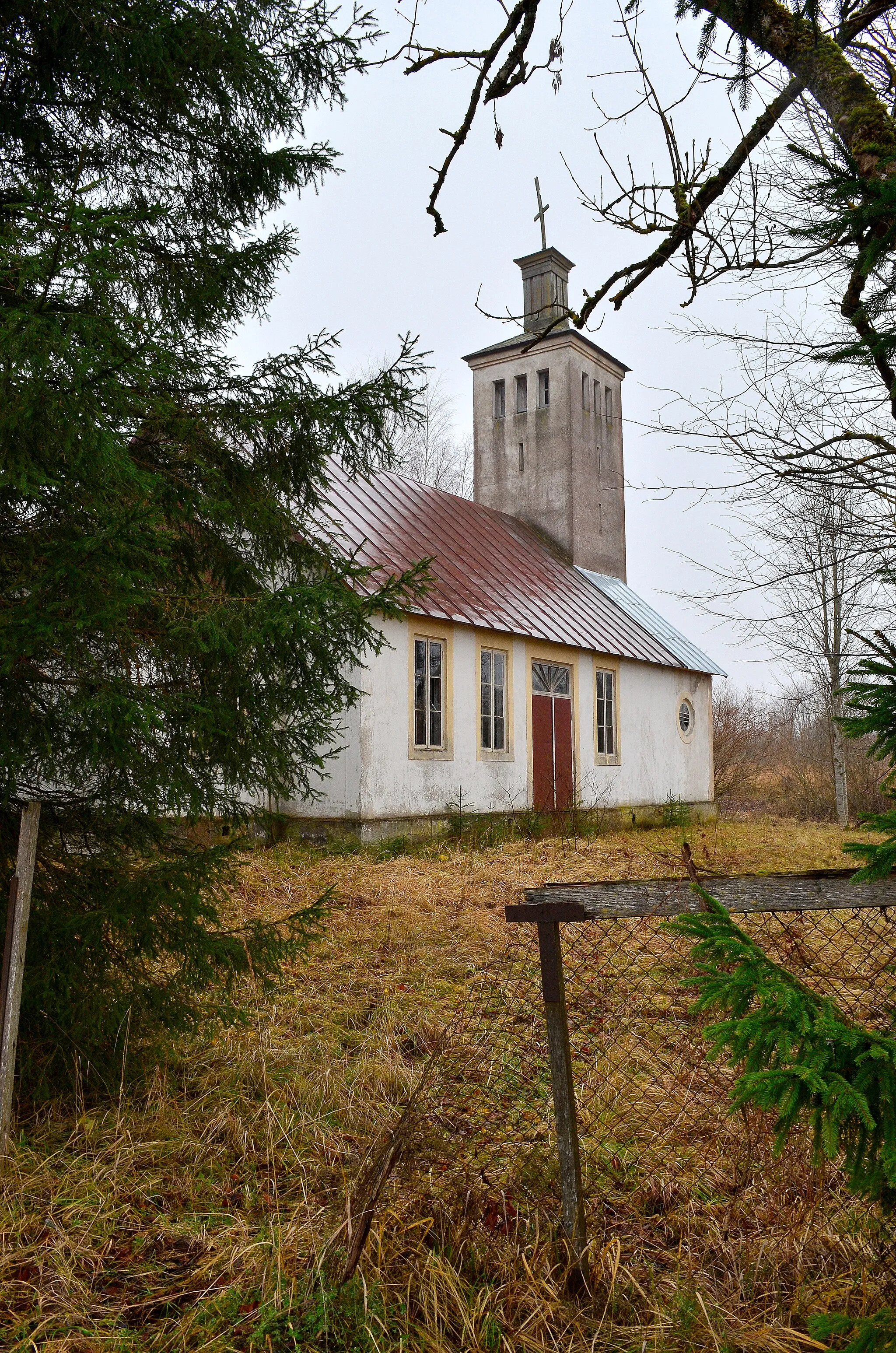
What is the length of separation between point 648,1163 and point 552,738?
12358 mm

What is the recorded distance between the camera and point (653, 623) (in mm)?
20703

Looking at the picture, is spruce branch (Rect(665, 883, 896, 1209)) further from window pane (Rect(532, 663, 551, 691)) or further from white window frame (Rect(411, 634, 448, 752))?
window pane (Rect(532, 663, 551, 691))

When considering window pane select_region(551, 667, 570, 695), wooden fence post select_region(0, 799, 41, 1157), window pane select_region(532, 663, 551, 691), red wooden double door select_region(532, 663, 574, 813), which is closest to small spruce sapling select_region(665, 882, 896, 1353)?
wooden fence post select_region(0, 799, 41, 1157)

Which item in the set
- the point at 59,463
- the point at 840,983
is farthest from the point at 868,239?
the point at 840,983

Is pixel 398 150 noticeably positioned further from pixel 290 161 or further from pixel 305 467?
pixel 305 467

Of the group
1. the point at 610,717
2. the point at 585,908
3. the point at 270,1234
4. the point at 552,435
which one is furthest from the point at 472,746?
the point at 585,908

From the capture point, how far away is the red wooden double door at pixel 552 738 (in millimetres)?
15414

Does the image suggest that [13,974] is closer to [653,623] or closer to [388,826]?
[388,826]

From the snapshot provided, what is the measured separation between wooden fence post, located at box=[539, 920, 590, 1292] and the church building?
587 cm

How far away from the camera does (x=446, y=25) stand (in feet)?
13.6

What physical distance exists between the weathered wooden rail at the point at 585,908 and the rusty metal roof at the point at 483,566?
30.8 feet

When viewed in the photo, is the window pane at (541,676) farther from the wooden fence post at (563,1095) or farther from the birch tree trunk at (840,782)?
the wooden fence post at (563,1095)

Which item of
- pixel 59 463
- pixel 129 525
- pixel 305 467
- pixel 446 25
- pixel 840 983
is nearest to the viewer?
pixel 129 525

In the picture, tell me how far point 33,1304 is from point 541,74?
5.28m
